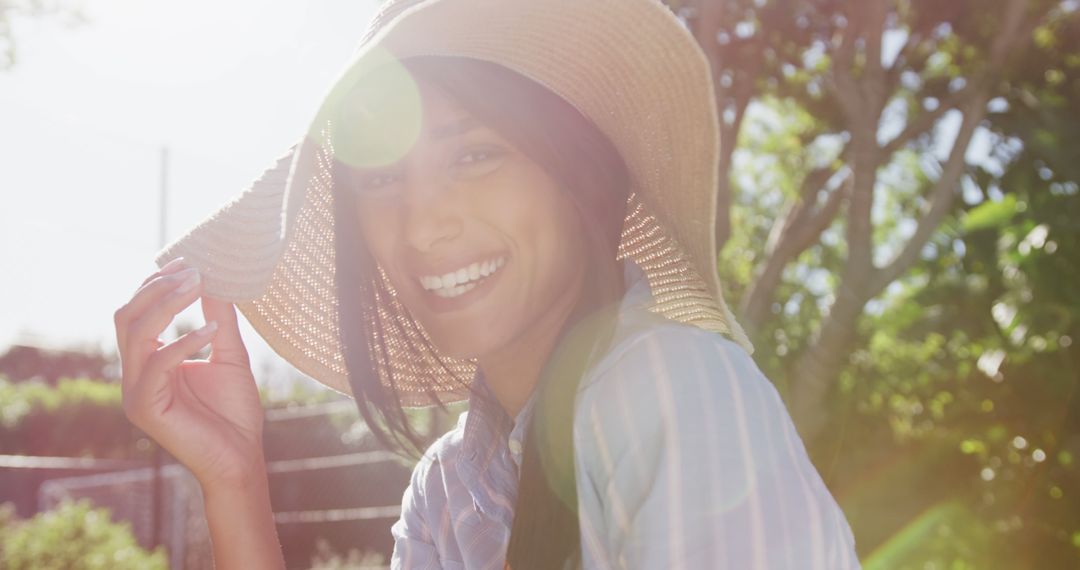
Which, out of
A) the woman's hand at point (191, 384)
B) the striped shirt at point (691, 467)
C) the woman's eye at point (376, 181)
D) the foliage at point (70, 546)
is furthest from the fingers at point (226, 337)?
the foliage at point (70, 546)

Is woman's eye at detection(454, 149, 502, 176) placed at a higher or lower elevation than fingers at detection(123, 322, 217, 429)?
higher

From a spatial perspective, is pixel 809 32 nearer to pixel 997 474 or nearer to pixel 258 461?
pixel 997 474

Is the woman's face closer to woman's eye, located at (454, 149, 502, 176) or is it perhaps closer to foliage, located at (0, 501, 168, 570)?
woman's eye, located at (454, 149, 502, 176)

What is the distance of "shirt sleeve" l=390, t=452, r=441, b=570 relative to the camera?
201 centimetres

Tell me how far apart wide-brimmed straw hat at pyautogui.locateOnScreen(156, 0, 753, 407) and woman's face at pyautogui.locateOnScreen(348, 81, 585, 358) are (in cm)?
13

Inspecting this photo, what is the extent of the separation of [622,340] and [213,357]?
0.98 metres

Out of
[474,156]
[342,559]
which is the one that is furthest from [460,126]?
[342,559]

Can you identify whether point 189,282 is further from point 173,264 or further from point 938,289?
point 938,289

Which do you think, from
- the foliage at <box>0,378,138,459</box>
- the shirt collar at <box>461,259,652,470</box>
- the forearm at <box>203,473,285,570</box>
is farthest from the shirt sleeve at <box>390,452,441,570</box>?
the foliage at <box>0,378,138,459</box>

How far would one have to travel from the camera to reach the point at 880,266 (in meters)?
5.67

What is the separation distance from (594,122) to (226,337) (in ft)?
2.75

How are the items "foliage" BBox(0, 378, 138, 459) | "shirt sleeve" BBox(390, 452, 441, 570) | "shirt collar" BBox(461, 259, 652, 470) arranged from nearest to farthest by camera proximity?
1. "shirt collar" BBox(461, 259, 652, 470)
2. "shirt sleeve" BBox(390, 452, 441, 570)
3. "foliage" BBox(0, 378, 138, 459)

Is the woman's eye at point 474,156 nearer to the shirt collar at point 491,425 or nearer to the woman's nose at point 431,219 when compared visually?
the woman's nose at point 431,219

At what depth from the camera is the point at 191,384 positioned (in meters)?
1.98
